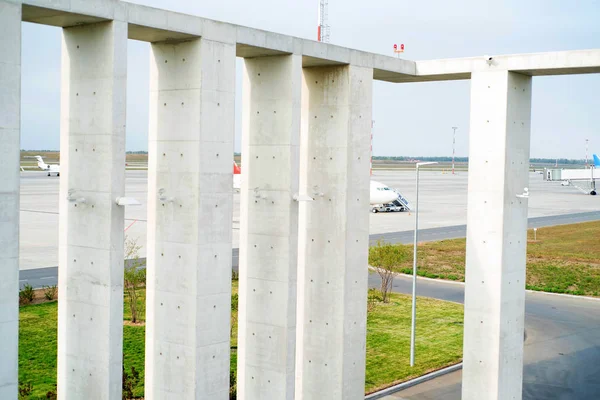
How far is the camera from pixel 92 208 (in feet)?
53.4

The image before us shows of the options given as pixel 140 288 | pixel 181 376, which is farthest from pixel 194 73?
pixel 140 288

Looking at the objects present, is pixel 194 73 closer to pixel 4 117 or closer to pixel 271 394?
pixel 4 117

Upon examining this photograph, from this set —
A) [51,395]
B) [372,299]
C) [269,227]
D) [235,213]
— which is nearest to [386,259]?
[372,299]

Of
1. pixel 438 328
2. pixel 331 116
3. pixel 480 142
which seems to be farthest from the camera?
A: pixel 438 328

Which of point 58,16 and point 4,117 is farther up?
point 58,16

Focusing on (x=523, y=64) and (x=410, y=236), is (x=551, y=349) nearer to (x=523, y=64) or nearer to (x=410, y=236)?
(x=523, y=64)

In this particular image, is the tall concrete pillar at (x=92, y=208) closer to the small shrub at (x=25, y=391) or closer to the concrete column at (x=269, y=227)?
the concrete column at (x=269, y=227)

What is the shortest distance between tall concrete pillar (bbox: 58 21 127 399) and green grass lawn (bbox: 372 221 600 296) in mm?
31737

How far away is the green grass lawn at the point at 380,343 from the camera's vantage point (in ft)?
90.7

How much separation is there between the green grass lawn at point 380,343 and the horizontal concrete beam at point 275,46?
10.8 m

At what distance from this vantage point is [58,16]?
50.2ft

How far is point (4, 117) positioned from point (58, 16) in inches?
98.0

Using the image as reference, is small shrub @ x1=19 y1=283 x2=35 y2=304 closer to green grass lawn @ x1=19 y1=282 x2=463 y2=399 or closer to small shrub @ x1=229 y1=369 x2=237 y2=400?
green grass lawn @ x1=19 y1=282 x2=463 y2=399

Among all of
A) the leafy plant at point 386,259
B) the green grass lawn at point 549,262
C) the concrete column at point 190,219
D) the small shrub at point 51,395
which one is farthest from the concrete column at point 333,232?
the green grass lawn at point 549,262
